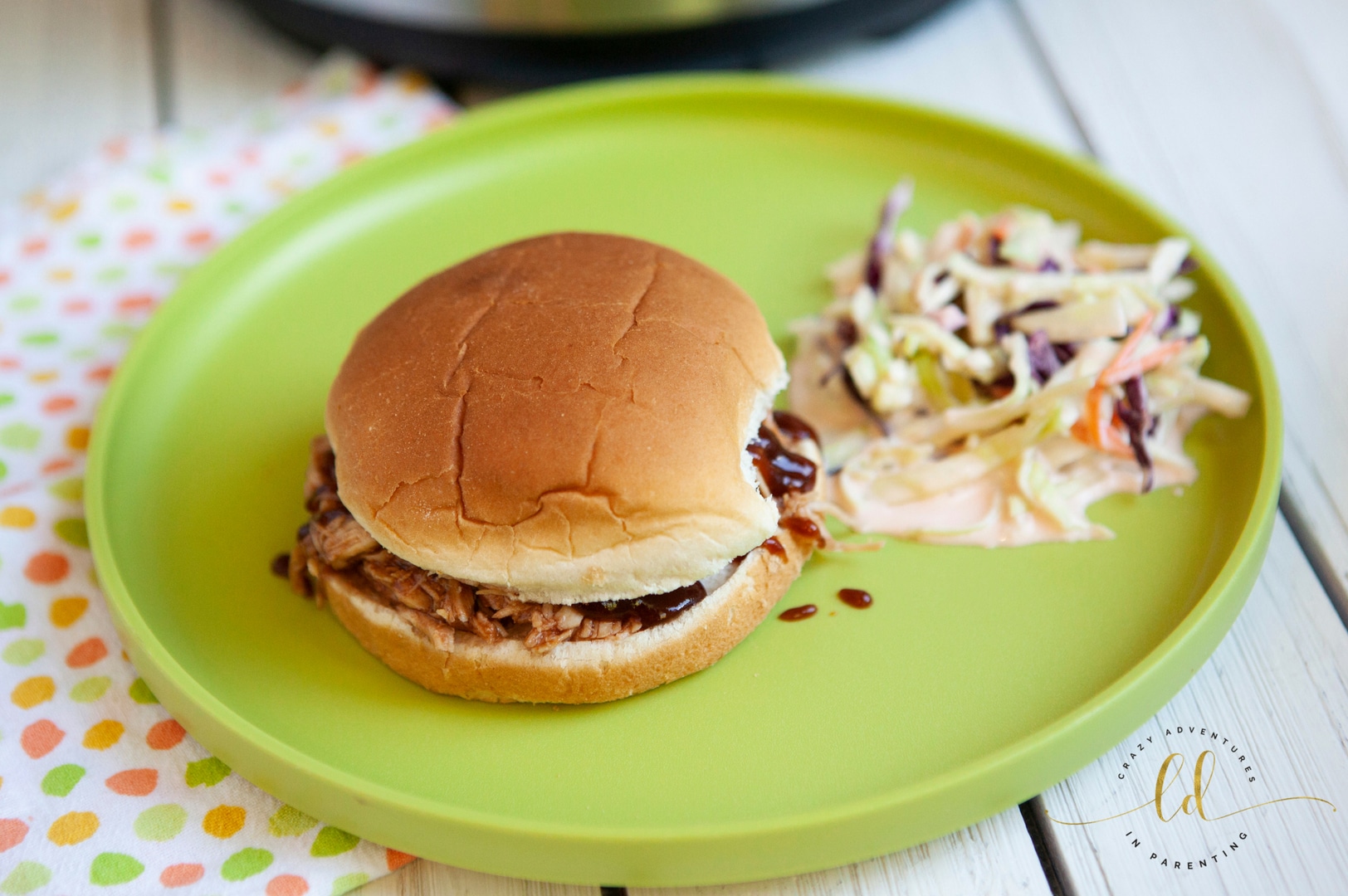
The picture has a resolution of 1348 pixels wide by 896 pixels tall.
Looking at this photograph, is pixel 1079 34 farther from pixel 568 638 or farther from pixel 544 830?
pixel 544 830

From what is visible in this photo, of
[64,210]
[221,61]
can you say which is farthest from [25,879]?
[221,61]

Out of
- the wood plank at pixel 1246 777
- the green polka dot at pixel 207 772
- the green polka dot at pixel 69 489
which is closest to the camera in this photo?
the wood plank at pixel 1246 777

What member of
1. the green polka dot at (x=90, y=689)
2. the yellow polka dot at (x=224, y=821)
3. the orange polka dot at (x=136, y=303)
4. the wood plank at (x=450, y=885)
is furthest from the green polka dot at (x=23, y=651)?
the orange polka dot at (x=136, y=303)

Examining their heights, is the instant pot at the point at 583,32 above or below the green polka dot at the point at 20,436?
above

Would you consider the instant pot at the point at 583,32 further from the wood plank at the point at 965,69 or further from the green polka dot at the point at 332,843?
the green polka dot at the point at 332,843

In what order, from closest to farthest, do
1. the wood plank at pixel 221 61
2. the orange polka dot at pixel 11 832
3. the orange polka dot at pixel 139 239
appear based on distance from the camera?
the orange polka dot at pixel 11 832 → the orange polka dot at pixel 139 239 → the wood plank at pixel 221 61

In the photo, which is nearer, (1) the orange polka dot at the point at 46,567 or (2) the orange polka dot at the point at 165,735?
(2) the orange polka dot at the point at 165,735
